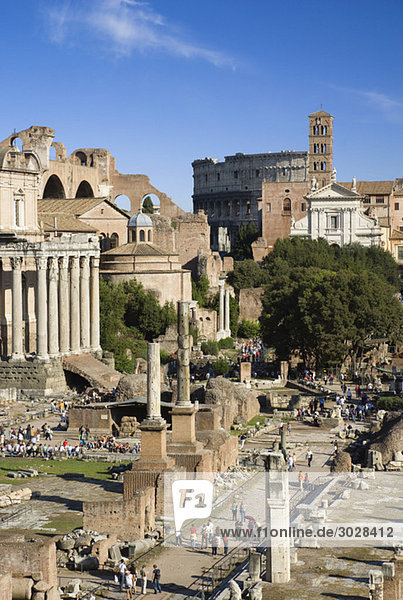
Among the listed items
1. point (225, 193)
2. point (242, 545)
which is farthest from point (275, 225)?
point (242, 545)

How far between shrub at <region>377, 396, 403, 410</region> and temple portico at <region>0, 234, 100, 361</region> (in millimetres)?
16120

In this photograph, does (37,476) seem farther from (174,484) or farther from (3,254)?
(3,254)

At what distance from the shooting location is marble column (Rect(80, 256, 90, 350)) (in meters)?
60.9

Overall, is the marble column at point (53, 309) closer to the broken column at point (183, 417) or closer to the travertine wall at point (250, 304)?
the broken column at point (183, 417)

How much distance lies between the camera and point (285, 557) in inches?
971

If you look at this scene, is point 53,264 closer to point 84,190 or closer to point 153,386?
point 153,386

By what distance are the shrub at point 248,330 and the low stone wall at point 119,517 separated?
50744mm

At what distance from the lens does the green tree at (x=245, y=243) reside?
120 meters

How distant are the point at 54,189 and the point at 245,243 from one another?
37.7 metres

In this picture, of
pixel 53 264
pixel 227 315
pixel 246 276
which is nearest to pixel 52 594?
pixel 53 264

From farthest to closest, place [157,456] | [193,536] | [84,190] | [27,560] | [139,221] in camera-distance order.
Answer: [84,190], [139,221], [157,456], [193,536], [27,560]

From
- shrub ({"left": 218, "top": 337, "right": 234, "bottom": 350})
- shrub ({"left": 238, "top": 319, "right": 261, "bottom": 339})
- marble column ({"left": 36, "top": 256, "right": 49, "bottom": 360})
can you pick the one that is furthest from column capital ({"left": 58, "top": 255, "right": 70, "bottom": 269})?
shrub ({"left": 238, "top": 319, "right": 261, "bottom": 339})

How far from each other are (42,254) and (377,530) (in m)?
31.4

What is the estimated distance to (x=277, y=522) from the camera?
2489cm
